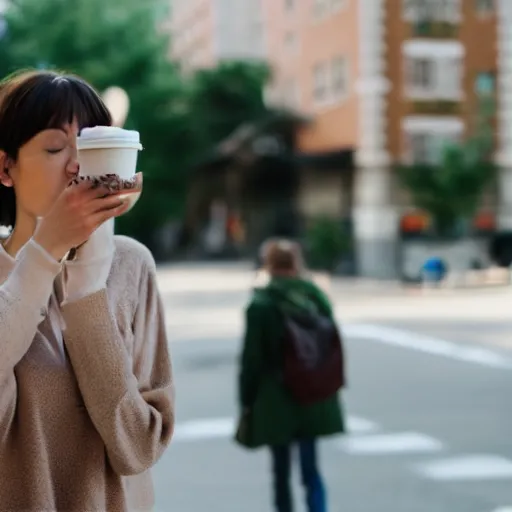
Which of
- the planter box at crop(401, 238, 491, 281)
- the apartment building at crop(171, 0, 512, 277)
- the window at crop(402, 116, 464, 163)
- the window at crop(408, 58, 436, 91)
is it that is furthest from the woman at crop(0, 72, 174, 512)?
the window at crop(408, 58, 436, 91)

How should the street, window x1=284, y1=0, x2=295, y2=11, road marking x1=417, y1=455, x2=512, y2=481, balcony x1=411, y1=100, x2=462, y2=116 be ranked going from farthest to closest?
window x1=284, y1=0, x2=295, y2=11
balcony x1=411, y1=100, x2=462, y2=116
road marking x1=417, y1=455, x2=512, y2=481
the street

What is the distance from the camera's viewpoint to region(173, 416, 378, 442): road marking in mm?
10094

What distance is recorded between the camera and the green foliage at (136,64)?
47031 mm

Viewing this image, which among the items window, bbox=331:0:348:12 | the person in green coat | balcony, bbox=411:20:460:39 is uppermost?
window, bbox=331:0:348:12

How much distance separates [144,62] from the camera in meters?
48.7

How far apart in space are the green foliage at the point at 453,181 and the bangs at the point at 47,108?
35888 millimetres

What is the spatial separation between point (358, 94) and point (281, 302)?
118ft

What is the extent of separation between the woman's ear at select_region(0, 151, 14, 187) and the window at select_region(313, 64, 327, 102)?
142ft

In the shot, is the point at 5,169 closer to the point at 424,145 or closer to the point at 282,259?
the point at 282,259

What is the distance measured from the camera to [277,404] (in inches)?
250

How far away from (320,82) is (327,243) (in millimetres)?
7787

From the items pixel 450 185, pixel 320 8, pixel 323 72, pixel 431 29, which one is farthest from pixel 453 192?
pixel 320 8

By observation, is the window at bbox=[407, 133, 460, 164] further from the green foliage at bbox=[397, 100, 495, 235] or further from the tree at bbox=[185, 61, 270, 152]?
the tree at bbox=[185, 61, 270, 152]

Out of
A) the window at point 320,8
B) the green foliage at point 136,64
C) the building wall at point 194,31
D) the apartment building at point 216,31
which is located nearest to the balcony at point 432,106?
the window at point 320,8
